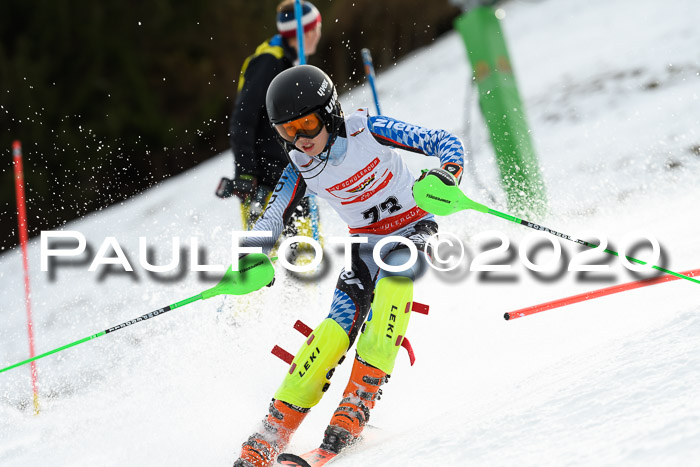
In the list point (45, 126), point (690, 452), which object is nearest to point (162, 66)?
point (45, 126)

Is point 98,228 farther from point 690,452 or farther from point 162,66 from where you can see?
point 690,452

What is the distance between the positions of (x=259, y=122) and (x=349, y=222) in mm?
1489

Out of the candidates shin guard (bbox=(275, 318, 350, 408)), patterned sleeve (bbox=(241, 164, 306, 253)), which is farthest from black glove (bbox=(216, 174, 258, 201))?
shin guard (bbox=(275, 318, 350, 408))

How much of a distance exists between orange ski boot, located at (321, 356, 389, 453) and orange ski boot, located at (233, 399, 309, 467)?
150 millimetres

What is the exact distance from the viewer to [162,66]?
575 inches

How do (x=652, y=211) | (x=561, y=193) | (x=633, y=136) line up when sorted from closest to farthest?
(x=652, y=211) → (x=561, y=193) → (x=633, y=136)

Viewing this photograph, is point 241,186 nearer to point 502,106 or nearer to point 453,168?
point 453,168

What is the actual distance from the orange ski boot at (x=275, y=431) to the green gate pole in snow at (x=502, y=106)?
341cm

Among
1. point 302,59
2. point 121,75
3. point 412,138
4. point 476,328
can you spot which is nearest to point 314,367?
point 412,138

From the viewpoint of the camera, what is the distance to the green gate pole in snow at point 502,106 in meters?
5.74

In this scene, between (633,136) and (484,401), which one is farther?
(633,136)

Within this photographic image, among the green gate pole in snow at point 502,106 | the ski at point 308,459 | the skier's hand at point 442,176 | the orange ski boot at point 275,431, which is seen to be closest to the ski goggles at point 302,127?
the skier's hand at point 442,176

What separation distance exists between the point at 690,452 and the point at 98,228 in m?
9.36

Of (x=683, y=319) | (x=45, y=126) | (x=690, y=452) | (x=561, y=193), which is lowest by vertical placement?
(x=690, y=452)
